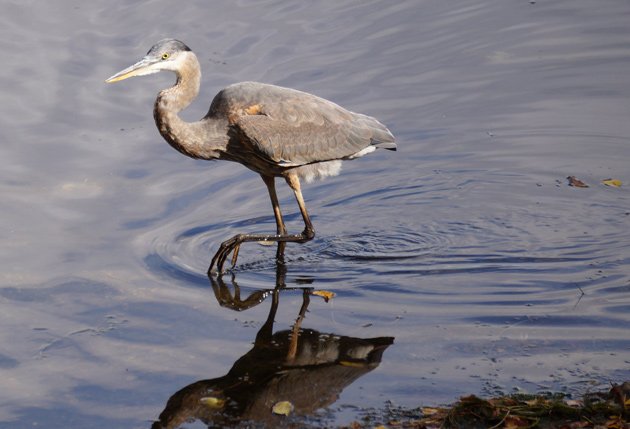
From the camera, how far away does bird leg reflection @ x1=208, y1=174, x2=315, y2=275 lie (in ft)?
27.3

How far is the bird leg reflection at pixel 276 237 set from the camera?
8.33 meters

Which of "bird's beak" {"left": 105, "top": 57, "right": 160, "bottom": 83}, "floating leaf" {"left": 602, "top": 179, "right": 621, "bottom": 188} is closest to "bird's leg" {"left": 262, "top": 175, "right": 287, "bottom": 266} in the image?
"bird's beak" {"left": 105, "top": 57, "right": 160, "bottom": 83}

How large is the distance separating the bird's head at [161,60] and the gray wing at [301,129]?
615 mm

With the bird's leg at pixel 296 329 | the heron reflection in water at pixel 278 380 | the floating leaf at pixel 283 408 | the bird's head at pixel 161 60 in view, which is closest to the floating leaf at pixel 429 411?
the heron reflection in water at pixel 278 380

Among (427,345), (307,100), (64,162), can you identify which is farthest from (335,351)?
(64,162)

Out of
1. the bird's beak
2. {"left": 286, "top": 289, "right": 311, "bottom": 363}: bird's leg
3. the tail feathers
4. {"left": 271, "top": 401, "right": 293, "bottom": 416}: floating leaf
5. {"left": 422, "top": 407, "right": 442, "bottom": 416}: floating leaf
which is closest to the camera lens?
{"left": 422, "top": 407, "right": 442, "bottom": 416}: floating leaf

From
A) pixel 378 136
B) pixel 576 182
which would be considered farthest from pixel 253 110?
pixel 576 182

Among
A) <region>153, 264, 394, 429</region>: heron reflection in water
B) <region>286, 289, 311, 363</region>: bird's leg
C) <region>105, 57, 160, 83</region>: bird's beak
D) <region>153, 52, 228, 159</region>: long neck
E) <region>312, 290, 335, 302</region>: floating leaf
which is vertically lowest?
<region>312, 290, 335, 302</region>: floating leaf

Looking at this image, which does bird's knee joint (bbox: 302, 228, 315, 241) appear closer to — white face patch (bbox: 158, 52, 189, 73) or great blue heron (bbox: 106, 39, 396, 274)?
great blue heron (bbox: 106, 39, 396, 274)

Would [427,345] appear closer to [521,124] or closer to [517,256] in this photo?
[517,256]

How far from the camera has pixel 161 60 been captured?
8539mm

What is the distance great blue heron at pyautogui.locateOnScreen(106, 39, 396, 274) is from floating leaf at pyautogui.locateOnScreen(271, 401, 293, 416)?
2424mm

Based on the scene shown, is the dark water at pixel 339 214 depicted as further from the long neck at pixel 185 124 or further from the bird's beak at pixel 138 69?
the bird's beak at pixel 138 69

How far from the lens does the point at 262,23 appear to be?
14.2 m
